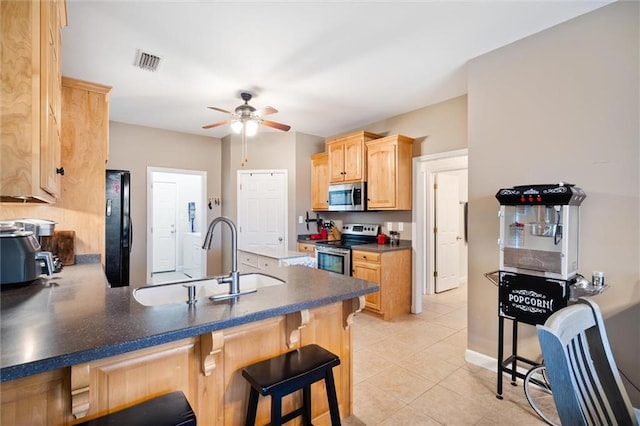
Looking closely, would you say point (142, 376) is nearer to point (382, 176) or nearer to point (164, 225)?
point (382, 176)

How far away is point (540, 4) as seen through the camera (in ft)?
6.84

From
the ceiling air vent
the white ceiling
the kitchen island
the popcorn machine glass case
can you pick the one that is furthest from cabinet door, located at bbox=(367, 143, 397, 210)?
the ceiling air vent

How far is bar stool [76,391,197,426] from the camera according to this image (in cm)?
106

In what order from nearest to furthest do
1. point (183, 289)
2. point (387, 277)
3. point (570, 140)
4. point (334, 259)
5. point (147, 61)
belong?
point (183, 289)
point (570, 140)
point (147, 61)
point (387, 277)
point (334, 259)

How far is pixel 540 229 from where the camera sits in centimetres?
228

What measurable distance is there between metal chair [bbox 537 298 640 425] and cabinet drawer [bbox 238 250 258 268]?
364 cm

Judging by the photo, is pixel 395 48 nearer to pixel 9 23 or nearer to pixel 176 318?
pixel 9 23

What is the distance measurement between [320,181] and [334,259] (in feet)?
4.91

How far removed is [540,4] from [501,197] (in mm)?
1327

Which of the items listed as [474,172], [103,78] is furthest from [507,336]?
[103,78]

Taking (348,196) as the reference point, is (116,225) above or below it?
below

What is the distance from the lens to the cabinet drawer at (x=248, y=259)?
14.2 feet

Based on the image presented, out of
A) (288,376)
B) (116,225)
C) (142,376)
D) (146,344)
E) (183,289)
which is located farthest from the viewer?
(116,225)

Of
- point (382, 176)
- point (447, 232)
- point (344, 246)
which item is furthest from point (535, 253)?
point (447, 232)
